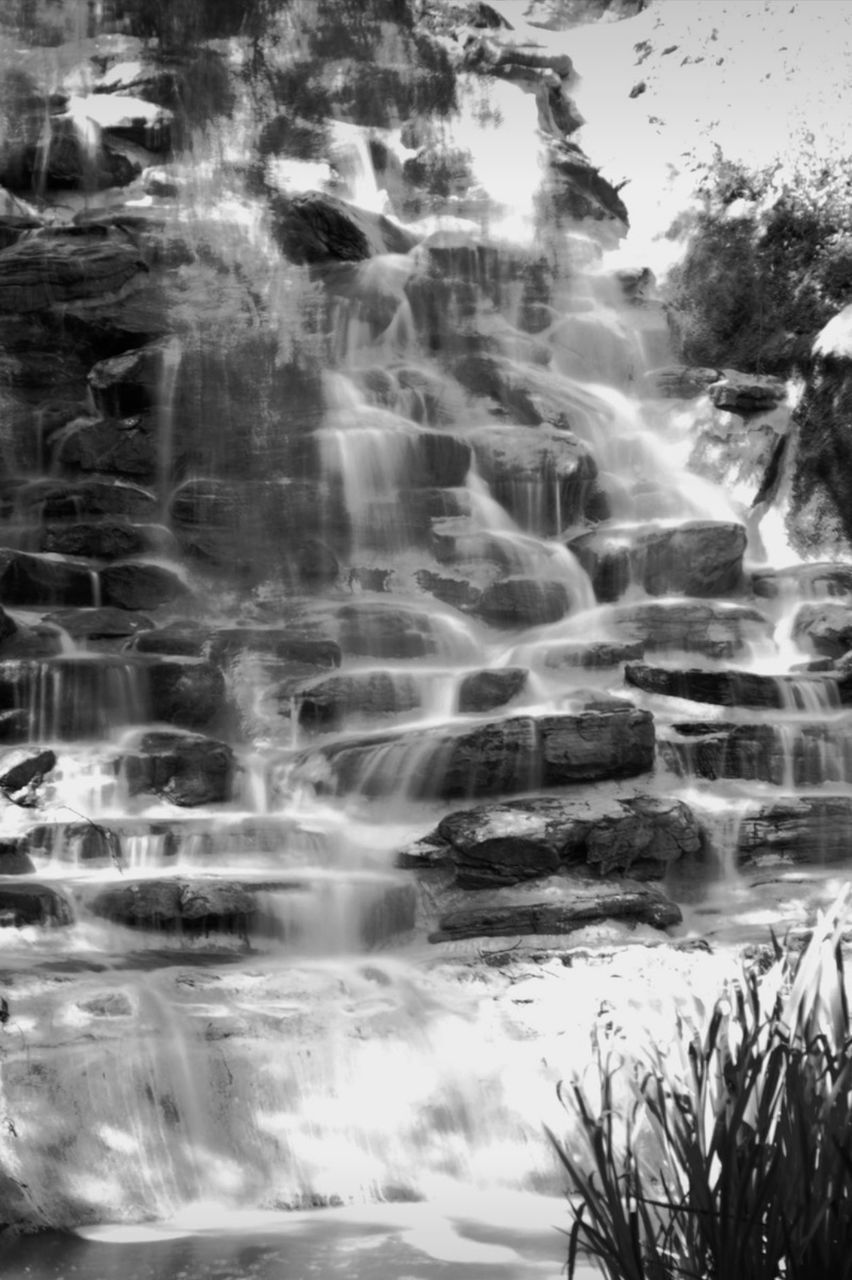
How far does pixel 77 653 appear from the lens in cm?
1141

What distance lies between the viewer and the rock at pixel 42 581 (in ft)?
41.1

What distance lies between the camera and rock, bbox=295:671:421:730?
10844 millimetres

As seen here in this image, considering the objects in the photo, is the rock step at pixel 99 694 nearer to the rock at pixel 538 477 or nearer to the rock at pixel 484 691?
the rock at pixel 484 691

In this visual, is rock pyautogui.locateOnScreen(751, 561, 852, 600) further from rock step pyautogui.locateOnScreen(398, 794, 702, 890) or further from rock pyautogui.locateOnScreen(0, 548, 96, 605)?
rock pyautogui.locateOnScreen(0, 548, 96, 605)

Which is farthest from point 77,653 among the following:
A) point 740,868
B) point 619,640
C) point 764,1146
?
point 764,1146

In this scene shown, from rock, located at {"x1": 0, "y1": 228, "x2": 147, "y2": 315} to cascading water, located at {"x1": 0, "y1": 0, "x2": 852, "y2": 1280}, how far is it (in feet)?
0.21

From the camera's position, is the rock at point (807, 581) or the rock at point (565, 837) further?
the rock at point (807, 581)

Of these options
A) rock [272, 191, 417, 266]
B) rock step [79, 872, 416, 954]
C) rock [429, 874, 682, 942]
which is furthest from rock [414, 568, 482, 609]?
rock [272, 191, 417, 266]

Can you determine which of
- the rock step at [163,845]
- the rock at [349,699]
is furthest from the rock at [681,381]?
the rock step at [163,845]

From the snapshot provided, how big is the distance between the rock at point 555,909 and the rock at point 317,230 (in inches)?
477

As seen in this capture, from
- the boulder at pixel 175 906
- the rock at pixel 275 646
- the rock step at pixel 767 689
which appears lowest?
the boulder at pixel 175 906

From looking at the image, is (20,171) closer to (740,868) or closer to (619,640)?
(619,640)

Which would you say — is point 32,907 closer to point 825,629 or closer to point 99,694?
point 99,694

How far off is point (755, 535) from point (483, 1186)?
34.9 ft
